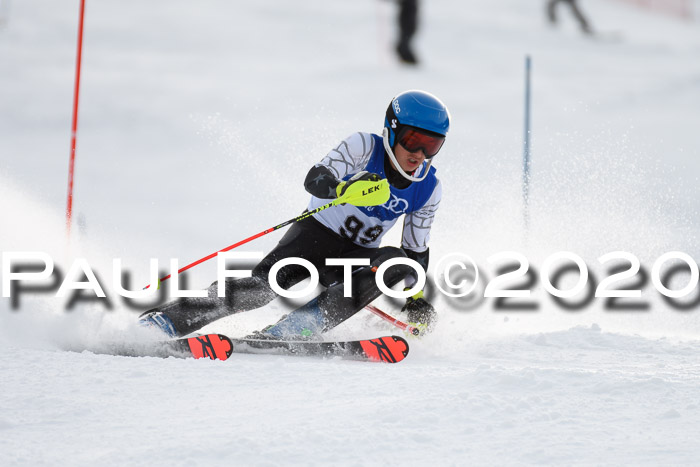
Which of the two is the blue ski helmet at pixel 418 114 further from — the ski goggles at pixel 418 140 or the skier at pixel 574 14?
the skier at pixel 574 14

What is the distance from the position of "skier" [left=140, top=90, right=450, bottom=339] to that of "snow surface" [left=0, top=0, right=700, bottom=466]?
12.3 inches

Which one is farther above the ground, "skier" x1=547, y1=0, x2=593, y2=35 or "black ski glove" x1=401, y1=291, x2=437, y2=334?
"skier" x1=547, y1=0, x2=593, y2=35

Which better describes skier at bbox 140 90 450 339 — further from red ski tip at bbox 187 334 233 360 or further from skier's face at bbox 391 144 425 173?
red ski tip at bbox 187 334 233 360

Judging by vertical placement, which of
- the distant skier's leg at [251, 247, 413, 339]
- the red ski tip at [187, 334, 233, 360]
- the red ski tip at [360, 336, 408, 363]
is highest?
the distant skier's leg at [251, 247, 413, 339]

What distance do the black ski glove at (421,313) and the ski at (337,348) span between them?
50cm

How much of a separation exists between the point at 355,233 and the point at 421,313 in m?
0.52

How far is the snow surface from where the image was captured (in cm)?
233

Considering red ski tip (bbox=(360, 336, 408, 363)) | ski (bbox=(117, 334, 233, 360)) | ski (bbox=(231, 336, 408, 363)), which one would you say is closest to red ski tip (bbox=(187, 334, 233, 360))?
ski (bbox=(117, 334, 233, 360))

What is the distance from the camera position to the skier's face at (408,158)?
369 cm

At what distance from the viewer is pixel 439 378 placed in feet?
9.36
